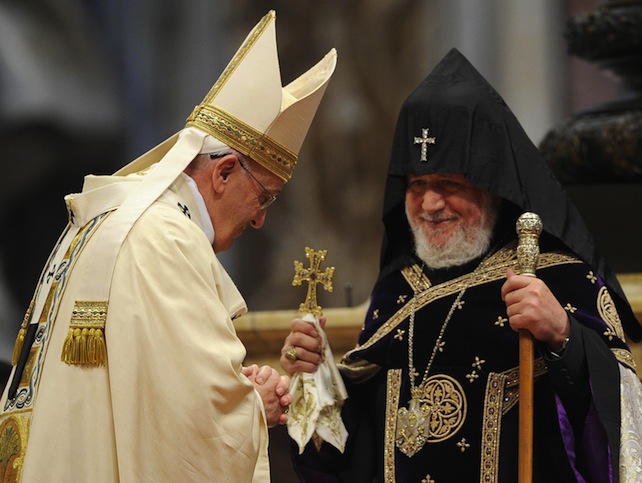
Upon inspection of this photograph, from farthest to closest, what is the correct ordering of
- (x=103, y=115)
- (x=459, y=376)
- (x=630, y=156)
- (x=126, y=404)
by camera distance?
1. (x=103, y=115)
2. (x=630, y=156)
3. (x=459, y=376)
4. (x=126, y=404)

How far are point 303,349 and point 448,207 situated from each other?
72 cm

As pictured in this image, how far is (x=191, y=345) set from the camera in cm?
341

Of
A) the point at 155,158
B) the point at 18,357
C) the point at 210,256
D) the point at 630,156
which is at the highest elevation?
the point at 630,156

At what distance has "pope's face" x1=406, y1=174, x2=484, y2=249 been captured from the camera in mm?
4406

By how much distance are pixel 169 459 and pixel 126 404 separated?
19cm

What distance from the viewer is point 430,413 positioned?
4.34 meters

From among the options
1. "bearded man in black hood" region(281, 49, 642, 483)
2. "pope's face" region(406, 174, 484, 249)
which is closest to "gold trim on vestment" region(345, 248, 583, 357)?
"bearded man in black hood" region(281, 49, 642, 483)

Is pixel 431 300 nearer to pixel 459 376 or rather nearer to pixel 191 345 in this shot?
pixel 459 376

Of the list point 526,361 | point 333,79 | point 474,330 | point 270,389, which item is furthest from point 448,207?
point 333,79

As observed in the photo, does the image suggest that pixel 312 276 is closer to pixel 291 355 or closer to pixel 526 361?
pixel 291 355

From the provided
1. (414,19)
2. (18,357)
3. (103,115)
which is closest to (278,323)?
(103,115)

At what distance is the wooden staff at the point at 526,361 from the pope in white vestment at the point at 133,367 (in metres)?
0.87

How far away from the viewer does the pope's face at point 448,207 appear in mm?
4406

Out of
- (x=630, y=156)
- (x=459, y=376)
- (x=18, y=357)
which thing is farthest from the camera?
(x=630, y=156)
